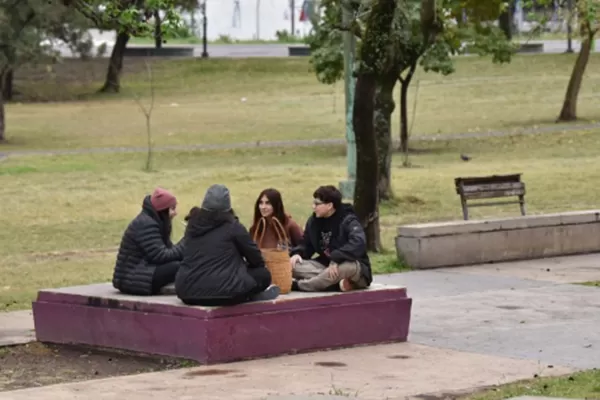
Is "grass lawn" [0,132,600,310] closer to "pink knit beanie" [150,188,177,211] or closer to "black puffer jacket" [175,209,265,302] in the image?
"pink knit beanie" [150,188,177,211]

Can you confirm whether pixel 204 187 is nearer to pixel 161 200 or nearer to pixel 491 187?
pixel 491 187

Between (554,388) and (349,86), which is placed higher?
(349,86)

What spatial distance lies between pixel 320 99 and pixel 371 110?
32.8m

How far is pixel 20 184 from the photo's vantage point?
28359 mm

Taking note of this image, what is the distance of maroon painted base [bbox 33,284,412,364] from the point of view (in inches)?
397

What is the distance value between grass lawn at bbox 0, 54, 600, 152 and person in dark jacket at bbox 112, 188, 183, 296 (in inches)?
1072

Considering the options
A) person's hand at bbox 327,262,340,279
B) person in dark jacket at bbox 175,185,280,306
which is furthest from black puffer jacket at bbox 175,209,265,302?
person's hand at bbox 327,262,340,279

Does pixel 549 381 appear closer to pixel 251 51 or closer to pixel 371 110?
pixel 371 110

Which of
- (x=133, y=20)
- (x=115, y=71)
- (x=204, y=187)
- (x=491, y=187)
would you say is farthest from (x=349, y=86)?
(x=115, y=71)

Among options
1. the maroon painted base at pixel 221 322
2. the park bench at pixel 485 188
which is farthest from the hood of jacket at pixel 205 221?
the park bench at pixel 485 188

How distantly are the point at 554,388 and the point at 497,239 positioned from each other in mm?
7268

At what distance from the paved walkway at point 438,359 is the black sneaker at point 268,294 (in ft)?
1.46

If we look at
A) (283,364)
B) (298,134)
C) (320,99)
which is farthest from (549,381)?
(320,99)

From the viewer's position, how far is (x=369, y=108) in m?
17.1
